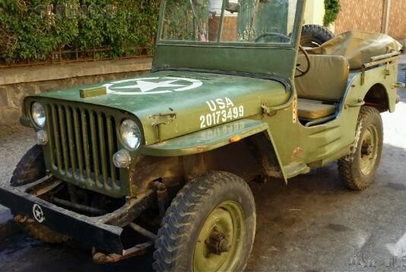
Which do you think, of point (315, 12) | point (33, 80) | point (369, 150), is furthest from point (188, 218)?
point (315, 12)

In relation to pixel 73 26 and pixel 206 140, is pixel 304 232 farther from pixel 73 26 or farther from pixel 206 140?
pixel 73 26

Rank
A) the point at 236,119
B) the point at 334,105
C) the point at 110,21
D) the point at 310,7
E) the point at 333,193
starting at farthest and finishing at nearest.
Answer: the point at 310,7 → the point at 110,21 → the point at 333,193 → the point at 334,105 → the point at 236,119

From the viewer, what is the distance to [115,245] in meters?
2.64

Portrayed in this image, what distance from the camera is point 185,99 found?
3.06 metres

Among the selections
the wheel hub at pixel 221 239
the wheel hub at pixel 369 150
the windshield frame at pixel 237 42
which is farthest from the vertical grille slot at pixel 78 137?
the wheel hub at pixel 369 150

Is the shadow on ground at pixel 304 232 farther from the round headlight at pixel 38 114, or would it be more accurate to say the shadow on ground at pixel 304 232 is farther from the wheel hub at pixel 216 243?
the round headlight at pixel 38 114

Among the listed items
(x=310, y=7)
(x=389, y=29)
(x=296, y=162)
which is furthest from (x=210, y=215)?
(x=389, y=29)

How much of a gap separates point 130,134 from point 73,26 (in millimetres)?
4465

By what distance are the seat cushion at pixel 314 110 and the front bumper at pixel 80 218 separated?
1.79 metres

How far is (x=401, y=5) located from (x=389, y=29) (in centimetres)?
138

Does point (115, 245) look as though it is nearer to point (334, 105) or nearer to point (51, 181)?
point (51, 181)

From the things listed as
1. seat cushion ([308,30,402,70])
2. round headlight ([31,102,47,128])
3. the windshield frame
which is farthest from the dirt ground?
the windshield frame

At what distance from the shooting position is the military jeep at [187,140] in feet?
9.18

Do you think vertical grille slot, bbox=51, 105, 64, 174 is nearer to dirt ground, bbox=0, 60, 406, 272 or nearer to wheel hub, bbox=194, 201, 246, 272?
dirt ground, bbox=0, 60, 406, 272
